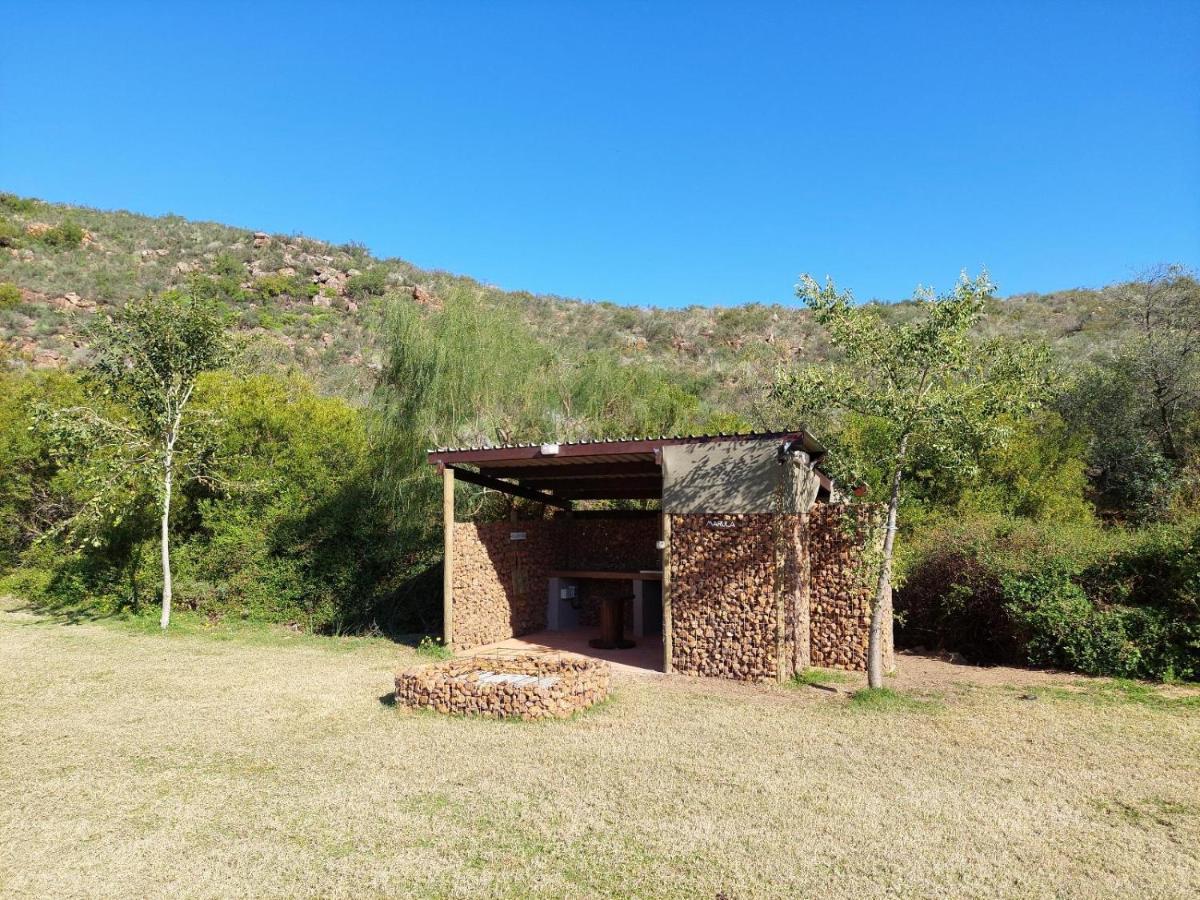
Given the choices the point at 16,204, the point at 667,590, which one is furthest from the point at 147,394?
the point at 16,204

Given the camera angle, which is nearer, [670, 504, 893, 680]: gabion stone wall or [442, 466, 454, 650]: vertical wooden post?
[670, 504, 893, 680]: gabion stone wall

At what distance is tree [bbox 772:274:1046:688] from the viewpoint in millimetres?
6633

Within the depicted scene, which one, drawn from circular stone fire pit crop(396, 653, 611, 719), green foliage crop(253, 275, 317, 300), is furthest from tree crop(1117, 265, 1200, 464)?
green foliage crop(253, 275, 317, 300)

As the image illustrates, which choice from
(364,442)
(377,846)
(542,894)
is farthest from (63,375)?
(542,894)

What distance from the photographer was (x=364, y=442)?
40.8 ft

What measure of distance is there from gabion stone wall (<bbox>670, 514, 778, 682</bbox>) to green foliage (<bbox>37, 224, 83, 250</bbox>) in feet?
102

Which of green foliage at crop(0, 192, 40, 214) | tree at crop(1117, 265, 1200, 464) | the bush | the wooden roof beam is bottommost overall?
the bush

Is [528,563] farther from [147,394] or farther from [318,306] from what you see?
[318,306]

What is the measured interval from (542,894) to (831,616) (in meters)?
5.70

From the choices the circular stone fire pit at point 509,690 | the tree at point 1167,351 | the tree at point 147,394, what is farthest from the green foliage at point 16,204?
the tree at point 1167,351

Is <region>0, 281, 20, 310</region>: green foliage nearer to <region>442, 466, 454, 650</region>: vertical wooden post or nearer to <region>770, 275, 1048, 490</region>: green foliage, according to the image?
<region>442, 466, 454, 650</region>: vertical wooden post

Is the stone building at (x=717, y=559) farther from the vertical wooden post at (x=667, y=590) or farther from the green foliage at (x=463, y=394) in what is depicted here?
the green foliage at (x=463, y=394)

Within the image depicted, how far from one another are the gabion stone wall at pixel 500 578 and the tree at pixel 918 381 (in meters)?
4.50

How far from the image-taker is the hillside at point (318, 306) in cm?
2300
